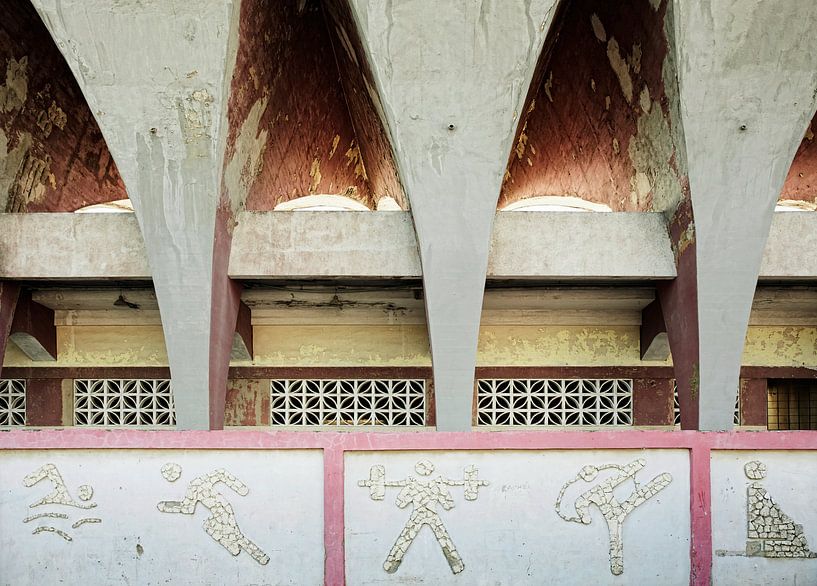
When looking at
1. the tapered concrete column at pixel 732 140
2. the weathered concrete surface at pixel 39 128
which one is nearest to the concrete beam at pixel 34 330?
the weathered concrete surface at pixel 39 128

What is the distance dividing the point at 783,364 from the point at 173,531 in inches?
Answer: 275

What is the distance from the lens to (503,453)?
431 centimetres

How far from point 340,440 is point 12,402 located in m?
5.10

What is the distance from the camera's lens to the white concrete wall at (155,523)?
4289 mm

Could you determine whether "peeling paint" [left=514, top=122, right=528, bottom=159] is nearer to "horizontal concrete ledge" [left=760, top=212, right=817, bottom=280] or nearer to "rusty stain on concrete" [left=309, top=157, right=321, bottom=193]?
"rusty stain on concrete" [left=309, top=157, right=321, bottom=193]

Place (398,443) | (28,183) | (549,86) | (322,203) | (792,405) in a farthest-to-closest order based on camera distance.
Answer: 1. (792,405)
2. (322,203)
3. (549,86)
4. (28,183)
5. (398,443)

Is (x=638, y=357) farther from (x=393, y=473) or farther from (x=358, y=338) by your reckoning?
(x=393, y=473)

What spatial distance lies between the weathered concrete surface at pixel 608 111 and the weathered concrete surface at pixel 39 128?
5089 millimetres

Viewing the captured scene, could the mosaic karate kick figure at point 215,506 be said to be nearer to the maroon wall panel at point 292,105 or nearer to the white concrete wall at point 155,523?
the white concrete wall at point 155,523

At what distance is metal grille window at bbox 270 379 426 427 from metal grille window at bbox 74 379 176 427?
137cm

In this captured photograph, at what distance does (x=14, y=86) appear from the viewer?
5.66 metres

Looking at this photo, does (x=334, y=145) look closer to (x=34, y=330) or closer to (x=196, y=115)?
(x=196, y=115)

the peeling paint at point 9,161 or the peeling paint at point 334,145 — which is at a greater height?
the peeling paint at point 334,145

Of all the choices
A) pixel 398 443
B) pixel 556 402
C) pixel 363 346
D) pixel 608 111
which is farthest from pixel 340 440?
pixel 608 111
